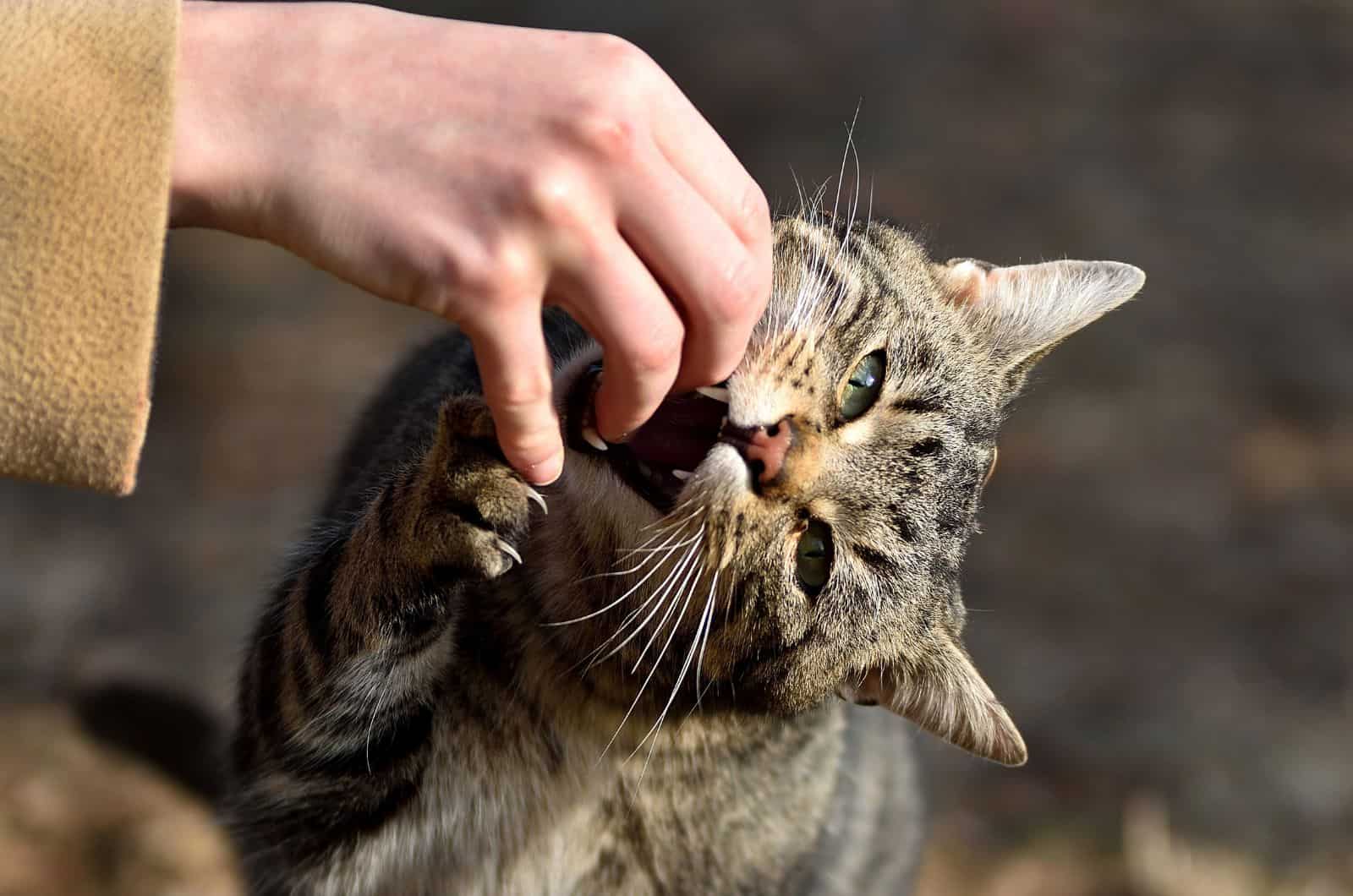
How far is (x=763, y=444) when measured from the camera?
60.5 inches

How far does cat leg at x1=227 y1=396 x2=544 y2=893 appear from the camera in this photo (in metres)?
1.37

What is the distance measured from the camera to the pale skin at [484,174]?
104cm

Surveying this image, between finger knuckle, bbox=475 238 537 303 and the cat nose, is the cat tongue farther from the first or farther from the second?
finger knuckle, bbox=475 238 537 303

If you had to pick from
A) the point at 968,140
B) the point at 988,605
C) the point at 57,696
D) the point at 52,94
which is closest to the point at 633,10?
the point at 968,140

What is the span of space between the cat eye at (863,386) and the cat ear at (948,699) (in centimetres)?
41

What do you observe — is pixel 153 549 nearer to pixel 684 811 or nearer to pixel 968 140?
pixel 684 811

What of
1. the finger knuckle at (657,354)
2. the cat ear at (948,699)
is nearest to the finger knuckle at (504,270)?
the finger knuckle at (657,354)

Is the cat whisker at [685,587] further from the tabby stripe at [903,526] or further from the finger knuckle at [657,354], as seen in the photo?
the finger knuckle at [657,354]

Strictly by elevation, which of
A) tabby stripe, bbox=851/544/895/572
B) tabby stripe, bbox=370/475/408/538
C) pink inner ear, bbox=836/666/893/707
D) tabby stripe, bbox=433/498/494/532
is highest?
tabby stripe, bbox=851/544/895/572

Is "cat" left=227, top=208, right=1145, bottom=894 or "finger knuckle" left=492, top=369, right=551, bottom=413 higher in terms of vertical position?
"finger knuckle" left=492, top=369, right=551, bottom=413

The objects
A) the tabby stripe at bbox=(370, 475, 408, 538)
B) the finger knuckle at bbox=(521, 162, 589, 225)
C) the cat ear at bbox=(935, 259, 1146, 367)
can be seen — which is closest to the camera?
the finger knuckle at bbox=(521, 162, 589, 225)

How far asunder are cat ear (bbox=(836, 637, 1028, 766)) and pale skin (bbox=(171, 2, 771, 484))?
870 millimetres

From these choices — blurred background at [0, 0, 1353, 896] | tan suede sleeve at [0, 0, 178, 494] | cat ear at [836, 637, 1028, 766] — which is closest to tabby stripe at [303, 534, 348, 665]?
tan suede sleeve at [0, 0, 178, 494]

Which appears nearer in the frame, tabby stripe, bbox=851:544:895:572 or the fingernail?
the fingernail
